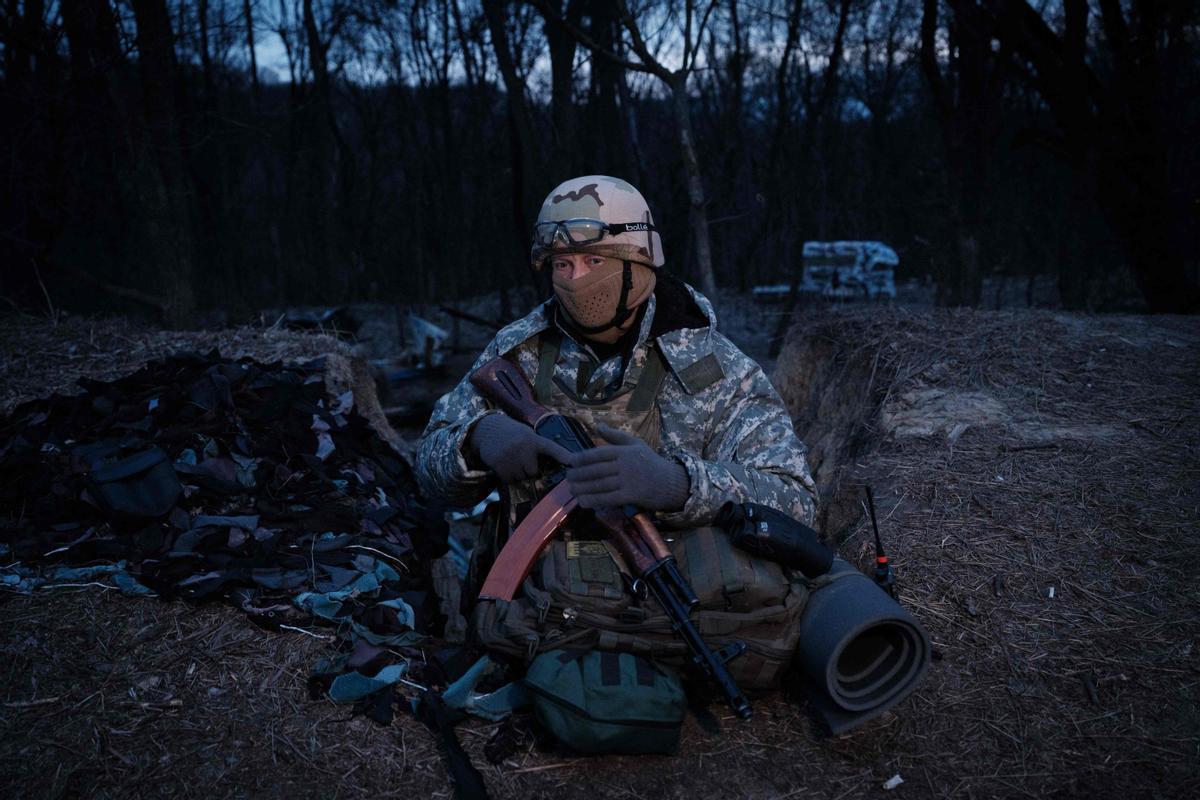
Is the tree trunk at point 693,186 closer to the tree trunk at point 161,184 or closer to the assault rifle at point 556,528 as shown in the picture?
the assault rifle at point 556,528

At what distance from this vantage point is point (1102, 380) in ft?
15.6

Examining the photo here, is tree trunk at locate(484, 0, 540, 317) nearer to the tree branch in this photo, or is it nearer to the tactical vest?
the tree branch

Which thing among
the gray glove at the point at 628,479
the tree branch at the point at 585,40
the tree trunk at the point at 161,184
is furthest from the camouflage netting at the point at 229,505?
the tree branch at the point at 585,40

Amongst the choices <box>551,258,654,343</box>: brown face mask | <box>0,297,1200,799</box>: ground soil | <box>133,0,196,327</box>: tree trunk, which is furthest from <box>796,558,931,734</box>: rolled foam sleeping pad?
<box>133,0,196,327</box>: tree trunk

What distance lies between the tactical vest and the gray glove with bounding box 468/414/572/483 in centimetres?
35

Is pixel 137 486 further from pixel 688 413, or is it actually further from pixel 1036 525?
pixel 1036 525

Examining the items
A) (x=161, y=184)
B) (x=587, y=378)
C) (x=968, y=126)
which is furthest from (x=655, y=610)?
(x=968, y=126)

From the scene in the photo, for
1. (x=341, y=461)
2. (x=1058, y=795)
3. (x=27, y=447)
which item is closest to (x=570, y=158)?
(x=341, y=461)

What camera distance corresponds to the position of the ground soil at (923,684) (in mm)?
2500

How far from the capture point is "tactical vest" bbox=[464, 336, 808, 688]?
271 cm

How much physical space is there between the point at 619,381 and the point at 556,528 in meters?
0.73

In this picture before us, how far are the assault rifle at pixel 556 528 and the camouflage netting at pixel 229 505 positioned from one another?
607 millimetres

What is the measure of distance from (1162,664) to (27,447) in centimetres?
499

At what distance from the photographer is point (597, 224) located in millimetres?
3232
